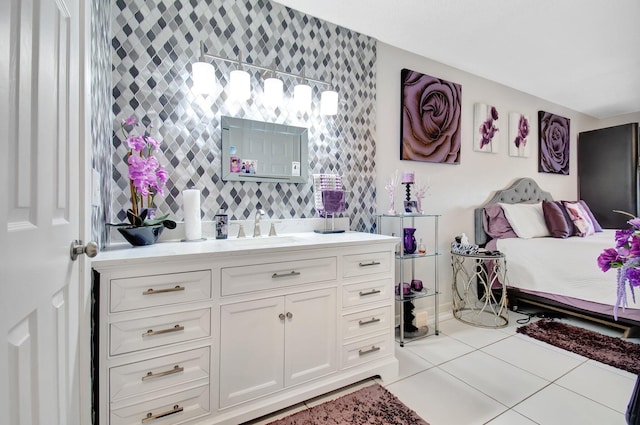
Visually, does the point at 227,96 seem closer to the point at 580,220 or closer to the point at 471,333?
the point at 471,333

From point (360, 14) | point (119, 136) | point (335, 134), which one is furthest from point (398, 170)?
point (119, 136)

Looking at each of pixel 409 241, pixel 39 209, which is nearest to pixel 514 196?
pixel 409 241

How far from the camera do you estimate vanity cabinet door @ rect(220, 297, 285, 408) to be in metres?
1.49

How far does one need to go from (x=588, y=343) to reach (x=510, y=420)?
1452mm

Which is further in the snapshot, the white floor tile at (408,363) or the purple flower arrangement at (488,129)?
the purple flower arrangement at (488,129)

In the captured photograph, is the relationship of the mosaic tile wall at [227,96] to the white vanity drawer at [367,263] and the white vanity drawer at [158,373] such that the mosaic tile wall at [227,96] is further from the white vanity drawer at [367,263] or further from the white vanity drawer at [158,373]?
the white vanity drawer at [158,373]

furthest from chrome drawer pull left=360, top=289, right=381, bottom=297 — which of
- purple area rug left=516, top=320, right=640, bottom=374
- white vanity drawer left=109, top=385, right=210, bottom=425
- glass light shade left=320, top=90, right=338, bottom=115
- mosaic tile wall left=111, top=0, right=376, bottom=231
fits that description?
purple area rug left=516, top=320, right=640, bottom=374

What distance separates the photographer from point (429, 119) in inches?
119

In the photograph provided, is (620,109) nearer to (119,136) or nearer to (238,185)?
(238,185)

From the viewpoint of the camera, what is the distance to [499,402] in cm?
178

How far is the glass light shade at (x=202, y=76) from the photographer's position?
1860 mm

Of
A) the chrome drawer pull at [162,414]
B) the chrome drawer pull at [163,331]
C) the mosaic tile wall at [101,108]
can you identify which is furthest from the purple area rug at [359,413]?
the mosaic tile wall at [101,108]

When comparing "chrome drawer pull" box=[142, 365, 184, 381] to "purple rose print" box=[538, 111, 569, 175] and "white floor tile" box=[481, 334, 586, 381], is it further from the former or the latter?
"purple rose print" box=[538, 111, 569, 175]

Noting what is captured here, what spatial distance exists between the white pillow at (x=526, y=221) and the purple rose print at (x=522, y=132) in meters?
0.90
